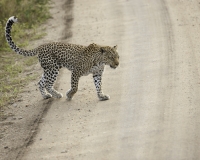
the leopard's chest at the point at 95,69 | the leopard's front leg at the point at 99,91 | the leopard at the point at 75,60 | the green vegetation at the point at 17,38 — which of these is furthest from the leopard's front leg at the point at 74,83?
the green vegetation at the point at 17,38

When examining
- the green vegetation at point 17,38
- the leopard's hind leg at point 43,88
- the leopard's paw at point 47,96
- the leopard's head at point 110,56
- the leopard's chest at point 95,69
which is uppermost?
the leopard's head at point 110,56

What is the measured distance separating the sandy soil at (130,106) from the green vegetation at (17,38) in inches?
27.7

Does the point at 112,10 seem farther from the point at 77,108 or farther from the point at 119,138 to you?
the point at 119,138

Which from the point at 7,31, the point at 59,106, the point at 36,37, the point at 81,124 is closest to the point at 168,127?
the point at 81,124

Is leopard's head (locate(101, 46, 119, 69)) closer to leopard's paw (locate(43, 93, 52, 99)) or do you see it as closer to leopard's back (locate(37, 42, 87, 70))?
leopard's back (locate(37, 42, 87, 70))

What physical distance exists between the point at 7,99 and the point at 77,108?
6.67 feet

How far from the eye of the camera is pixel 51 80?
1318 centimetres

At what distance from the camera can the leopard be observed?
12875 millimetres

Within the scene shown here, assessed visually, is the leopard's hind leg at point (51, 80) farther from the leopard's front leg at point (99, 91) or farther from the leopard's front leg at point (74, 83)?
the leopard's front leg at point (99, 91)

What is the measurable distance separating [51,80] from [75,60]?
685mm

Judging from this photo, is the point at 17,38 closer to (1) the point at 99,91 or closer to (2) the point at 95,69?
(2) the point at 95,69

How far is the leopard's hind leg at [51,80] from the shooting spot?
43.1 ft

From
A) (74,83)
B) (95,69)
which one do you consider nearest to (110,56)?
(95,69)

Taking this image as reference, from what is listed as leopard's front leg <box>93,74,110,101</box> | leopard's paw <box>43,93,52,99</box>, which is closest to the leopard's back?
leopard's front leg <box>93,74,110,101</box>
